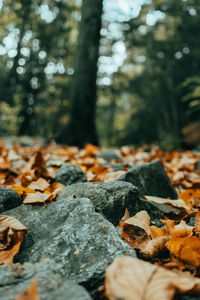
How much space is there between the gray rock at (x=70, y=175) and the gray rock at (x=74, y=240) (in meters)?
0.47

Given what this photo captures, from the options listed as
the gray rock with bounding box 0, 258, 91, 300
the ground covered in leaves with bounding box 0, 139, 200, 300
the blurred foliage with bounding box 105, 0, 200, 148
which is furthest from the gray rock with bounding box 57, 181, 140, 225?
the blurred foliage with bounding box 105, 0, 200, 148

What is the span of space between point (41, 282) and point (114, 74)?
9914 millimetres

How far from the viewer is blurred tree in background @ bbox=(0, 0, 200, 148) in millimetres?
5133

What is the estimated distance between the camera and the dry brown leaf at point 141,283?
63cm

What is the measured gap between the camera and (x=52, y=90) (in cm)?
1379

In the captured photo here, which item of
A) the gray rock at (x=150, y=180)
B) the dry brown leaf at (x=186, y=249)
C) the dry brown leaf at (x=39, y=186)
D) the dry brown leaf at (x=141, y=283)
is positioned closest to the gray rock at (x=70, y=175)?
the dry brown leaf at (x=39, y=186)

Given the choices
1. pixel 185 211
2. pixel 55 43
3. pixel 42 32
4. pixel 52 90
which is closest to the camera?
pixel 185 211

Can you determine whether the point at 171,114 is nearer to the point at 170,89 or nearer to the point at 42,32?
the point at 170,89

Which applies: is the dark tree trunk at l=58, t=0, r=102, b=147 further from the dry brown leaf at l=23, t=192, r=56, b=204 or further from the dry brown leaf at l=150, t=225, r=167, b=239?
the dry brown leaf at l=150, t=225, r=167, b=239

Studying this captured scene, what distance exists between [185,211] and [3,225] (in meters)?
0.98

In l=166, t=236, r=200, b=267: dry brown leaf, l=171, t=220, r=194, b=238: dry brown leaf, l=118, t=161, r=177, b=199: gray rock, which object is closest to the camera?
l=166, t=236, r=200, b=267: dry brown leaf

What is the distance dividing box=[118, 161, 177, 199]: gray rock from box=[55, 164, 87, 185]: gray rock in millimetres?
330

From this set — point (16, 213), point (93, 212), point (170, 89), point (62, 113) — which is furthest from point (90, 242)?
point (62, 113)

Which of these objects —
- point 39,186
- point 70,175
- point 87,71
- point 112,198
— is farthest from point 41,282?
point 87,71
